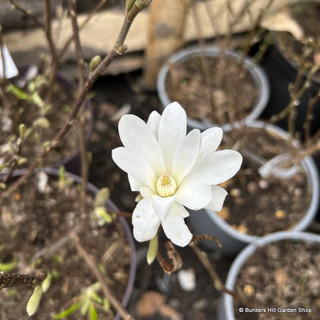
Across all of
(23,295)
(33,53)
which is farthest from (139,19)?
Answer: (23,295)

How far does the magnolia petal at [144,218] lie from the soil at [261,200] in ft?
2.84

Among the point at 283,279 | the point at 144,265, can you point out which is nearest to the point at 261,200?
the point at 283,279

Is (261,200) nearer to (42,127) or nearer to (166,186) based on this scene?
(42,127)

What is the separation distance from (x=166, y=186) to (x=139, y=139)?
87mm

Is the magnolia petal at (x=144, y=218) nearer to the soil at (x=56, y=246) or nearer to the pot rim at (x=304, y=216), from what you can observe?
the soil at (x=56, y=246)

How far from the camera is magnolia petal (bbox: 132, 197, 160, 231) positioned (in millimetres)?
540

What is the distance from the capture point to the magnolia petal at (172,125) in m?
0.58

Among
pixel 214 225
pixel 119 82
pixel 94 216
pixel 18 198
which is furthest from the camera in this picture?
pixel 119 82

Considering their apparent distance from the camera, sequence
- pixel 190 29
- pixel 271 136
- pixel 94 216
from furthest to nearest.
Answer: pixel 190 29
pixel 271 136
pixel 94 216

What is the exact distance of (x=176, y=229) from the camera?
55 cm

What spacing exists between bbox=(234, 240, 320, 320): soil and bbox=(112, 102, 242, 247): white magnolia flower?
747mm

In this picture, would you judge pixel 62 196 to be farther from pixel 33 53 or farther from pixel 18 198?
pixel 33 53

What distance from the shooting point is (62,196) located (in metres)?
1.27

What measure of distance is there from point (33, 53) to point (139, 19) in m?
0.45
